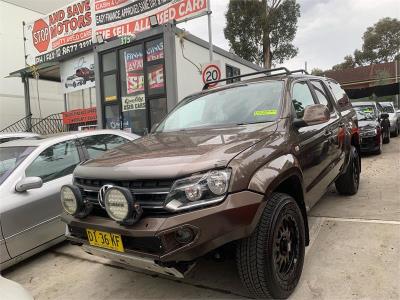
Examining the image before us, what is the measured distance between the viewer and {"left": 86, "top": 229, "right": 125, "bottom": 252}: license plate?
Answer: 260cm

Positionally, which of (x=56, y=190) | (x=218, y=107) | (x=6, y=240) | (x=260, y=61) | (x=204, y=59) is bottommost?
(x=6, y=240)

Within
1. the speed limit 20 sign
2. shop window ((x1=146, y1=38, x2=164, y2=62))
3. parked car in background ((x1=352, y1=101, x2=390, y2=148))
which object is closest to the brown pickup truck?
the speed limit 20 sign

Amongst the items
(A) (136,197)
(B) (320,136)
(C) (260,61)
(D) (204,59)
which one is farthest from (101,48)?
(C) (260,61)

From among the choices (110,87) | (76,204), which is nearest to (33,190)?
(76,204)

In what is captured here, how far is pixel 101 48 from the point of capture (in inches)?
460

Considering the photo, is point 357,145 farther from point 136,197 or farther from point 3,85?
point 3,85

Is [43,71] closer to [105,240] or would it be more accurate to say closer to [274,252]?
[105,240]

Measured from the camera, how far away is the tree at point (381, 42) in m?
48.3

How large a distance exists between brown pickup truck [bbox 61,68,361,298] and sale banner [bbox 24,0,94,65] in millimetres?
10588

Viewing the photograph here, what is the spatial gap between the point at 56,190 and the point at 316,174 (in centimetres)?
292

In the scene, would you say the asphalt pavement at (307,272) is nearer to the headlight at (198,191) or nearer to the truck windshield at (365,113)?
the headlight at (198,191)

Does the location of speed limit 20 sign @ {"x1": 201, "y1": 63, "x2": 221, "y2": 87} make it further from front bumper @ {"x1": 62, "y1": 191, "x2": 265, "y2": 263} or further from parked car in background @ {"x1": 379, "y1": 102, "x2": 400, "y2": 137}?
parked car in background @ {"x1": 379, "y1": 102, "x2": 400, "y2": 137}

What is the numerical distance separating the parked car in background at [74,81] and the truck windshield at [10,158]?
351 inches

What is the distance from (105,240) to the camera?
269cm
